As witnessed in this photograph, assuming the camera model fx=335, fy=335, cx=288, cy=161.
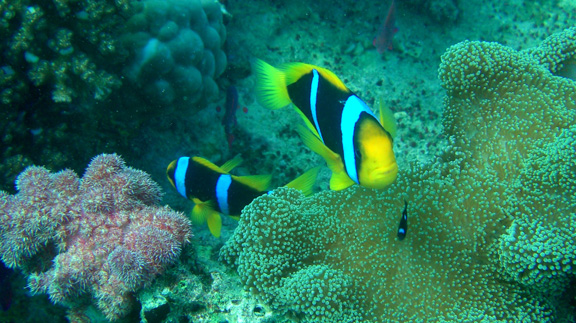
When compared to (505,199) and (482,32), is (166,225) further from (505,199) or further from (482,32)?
(482,32)

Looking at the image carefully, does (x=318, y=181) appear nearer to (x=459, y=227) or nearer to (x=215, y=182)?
(x=215, y=182)

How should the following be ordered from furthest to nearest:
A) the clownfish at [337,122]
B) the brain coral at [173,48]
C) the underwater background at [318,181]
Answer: the brain coral at [173,48]
the underwater background at [318,181]
the clownfish at [337,122]

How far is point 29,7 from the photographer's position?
266 cm

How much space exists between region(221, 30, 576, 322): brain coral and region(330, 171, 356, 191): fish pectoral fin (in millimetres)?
549

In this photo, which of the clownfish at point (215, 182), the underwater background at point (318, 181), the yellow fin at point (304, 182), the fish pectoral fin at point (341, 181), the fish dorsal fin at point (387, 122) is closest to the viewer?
the fish dorsal fin at point (387, 122)

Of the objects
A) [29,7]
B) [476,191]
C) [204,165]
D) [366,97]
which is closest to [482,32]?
[366,97]

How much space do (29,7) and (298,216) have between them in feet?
8.81

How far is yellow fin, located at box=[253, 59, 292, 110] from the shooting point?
201 centimetres

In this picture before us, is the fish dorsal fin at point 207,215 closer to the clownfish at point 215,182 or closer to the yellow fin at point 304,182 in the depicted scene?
the clownfish at point 215,182

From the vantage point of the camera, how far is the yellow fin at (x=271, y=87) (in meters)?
2.01

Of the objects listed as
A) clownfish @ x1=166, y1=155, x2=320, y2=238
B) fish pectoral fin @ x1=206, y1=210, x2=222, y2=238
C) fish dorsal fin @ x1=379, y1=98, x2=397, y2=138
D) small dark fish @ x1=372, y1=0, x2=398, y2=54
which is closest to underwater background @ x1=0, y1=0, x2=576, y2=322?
fish pectoral fin @ x1=206, y1=210, x2=222, y2=238

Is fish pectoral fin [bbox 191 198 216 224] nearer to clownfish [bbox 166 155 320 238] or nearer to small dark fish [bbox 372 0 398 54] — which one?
clownfish [bbox 166 155 320 238]

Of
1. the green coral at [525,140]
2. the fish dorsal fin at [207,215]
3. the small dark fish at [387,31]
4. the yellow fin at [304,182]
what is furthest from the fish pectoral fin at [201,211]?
the small dark fish at [387,31]

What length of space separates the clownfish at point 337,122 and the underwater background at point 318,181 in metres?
0.72
